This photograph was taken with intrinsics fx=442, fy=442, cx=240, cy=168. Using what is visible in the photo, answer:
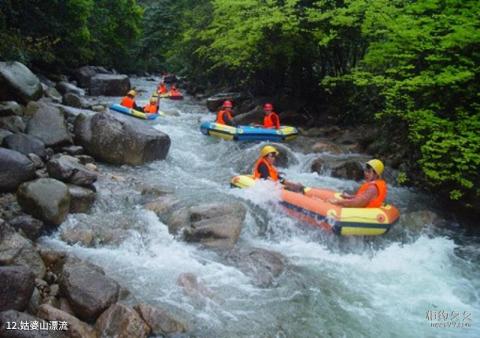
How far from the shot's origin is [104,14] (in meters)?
22.7

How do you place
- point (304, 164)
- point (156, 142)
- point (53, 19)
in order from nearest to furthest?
point (156, 142)
point (304, 164)
point (53, 19)

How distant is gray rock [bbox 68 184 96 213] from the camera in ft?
22.9

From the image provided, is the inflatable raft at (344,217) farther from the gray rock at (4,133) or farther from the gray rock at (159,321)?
the gray rock at (4,133)

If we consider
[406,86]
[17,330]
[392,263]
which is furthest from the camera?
[406,86]

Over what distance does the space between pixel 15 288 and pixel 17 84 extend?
7.71 metres

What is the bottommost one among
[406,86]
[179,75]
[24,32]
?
[179,75]

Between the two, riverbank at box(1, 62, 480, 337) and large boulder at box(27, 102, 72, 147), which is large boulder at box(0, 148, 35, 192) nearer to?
riverbank at box(1, 62, 480, 337)

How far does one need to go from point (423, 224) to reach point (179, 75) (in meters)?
28.0

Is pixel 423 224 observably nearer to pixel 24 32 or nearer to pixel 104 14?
pixel 24 32

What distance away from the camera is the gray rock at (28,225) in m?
5.94

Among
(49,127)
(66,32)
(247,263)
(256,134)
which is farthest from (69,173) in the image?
(66,32)

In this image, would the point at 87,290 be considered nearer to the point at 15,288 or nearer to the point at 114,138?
the point at 15,288

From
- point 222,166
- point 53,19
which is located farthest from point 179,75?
point 222,166

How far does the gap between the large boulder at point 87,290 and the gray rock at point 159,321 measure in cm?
33
